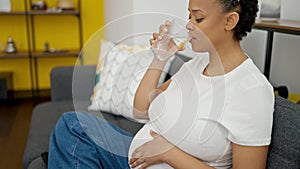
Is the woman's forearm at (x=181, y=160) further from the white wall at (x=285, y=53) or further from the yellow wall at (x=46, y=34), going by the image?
the yellow wall at (x=46, y=34)

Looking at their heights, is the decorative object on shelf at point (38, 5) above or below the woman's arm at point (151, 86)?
above

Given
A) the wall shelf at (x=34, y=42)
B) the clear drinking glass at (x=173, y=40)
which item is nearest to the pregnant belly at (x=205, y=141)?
the clear drinking glass at (x=173, y=40)

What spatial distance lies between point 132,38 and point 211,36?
0.45 metres

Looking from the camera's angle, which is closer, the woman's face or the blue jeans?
the woman's face

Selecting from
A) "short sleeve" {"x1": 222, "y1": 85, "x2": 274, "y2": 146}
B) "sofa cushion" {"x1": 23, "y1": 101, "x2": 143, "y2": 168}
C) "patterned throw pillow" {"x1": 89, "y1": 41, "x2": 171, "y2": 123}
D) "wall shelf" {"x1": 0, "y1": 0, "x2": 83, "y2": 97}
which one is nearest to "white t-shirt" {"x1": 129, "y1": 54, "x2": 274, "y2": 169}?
"short sleeve" {"x1": 222, "y1": 85, "x2": 274, "y2": 146}

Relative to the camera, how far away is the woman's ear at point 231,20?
83 centimetres

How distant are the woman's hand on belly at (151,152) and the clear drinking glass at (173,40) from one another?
0.25m

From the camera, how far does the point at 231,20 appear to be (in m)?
0.83

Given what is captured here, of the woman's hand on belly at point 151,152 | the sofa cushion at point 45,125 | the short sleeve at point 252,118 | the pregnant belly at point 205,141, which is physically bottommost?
the sofa cushion at point 45,125

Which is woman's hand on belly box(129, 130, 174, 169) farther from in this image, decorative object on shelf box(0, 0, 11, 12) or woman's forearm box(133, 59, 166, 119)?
decorative object on shelf box(0, 0, 11, 12)

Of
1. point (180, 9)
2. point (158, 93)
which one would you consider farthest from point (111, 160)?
point (180, 9)

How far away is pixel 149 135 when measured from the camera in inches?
40.1

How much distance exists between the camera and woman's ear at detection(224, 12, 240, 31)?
0.83 meters

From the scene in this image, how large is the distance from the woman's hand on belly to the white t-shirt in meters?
0.02
